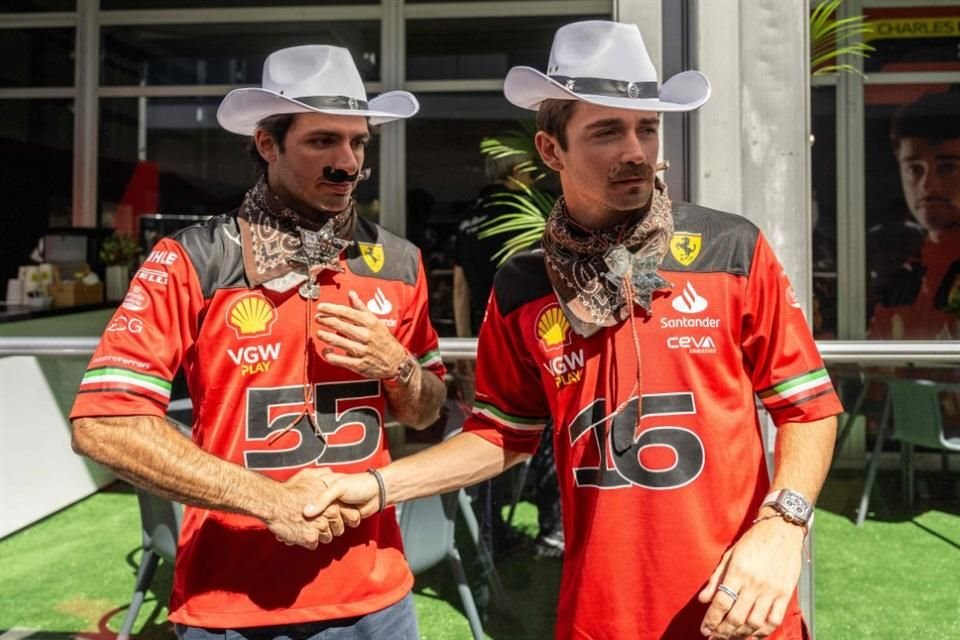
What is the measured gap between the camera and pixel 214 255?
6.79 feet

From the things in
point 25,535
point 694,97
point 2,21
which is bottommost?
point 25,535

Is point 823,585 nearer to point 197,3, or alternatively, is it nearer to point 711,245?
point 711,245

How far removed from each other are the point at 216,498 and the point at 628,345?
0.83 m

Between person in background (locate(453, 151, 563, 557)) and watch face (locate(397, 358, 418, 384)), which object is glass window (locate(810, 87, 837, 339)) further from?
watch face (locate(397, 358, 418, 384))

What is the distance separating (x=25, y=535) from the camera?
3857mm

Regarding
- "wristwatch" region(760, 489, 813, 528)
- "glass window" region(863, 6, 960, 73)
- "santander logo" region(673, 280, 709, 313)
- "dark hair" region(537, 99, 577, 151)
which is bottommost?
A: "wristwatch" region(760, 489, 813, 528)

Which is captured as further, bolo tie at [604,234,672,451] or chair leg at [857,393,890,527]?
chair leg at [857,393,890,527]

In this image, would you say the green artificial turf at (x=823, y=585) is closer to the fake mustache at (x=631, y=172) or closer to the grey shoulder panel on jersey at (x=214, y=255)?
the grey shoulder panel on jersey at (x=214, y=255)

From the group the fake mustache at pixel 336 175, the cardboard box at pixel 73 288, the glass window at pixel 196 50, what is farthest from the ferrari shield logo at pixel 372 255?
the glass window at pixel 196 50

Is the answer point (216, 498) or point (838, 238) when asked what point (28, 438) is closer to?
point (216, 498)

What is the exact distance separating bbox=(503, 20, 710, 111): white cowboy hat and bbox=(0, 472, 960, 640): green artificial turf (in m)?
1.73

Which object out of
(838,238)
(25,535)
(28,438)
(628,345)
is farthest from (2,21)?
(628,345)

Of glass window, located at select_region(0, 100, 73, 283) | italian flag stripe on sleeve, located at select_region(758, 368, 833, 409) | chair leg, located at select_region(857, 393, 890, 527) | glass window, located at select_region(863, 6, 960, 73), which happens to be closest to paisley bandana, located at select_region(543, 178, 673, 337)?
italian flag stripe on sleeve, located at select_region(758, 368, 833, 409)

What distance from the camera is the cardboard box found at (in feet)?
23.1
